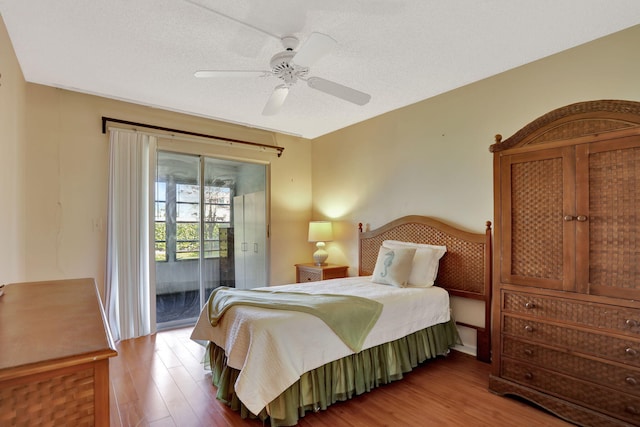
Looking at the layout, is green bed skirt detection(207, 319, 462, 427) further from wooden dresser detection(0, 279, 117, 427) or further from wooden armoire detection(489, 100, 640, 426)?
wooden dresser detection(0, 279, 117, 427)

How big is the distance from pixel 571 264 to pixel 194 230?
12.6ft

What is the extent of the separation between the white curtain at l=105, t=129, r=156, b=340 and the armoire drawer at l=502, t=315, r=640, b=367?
358 centimetres

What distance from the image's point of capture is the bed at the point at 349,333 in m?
1.97

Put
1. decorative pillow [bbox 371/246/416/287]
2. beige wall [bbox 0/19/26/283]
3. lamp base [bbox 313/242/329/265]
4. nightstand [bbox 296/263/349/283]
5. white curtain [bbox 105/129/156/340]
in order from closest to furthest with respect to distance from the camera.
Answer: beige wall [bbox 0/19/26/283]
decorative pillow [bbox 371/246/416/287]
white curtain [bbox 105/129/156/340]
nightstand [bbox 296/263/349/283]
lamp base [bbox 313/242/329/265]

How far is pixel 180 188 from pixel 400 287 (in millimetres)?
2899

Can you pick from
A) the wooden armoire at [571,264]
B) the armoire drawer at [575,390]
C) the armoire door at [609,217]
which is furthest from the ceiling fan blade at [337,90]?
the armoire drawer at [575,390]

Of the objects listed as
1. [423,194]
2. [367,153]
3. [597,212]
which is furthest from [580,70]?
[367,153]

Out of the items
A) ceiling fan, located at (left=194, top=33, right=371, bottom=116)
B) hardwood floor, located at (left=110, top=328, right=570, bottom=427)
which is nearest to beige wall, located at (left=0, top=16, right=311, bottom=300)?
hardwood floor, located at (left=110, top=328, right=570, bottom=427)

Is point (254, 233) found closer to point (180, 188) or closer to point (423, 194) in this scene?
point (180, 188)

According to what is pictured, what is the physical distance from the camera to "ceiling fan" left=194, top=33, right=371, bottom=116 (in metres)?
1.96

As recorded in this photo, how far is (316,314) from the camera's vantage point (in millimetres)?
2211

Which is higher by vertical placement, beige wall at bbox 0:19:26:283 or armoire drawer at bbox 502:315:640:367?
beige wall at bbox 0:19:26:283

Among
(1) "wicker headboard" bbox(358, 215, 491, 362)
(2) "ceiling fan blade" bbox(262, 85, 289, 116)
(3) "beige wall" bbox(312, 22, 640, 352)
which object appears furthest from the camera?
(1) "wicker headboard" bbox(358, 215, 491, 362)

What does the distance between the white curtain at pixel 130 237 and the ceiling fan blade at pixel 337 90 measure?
236cm
